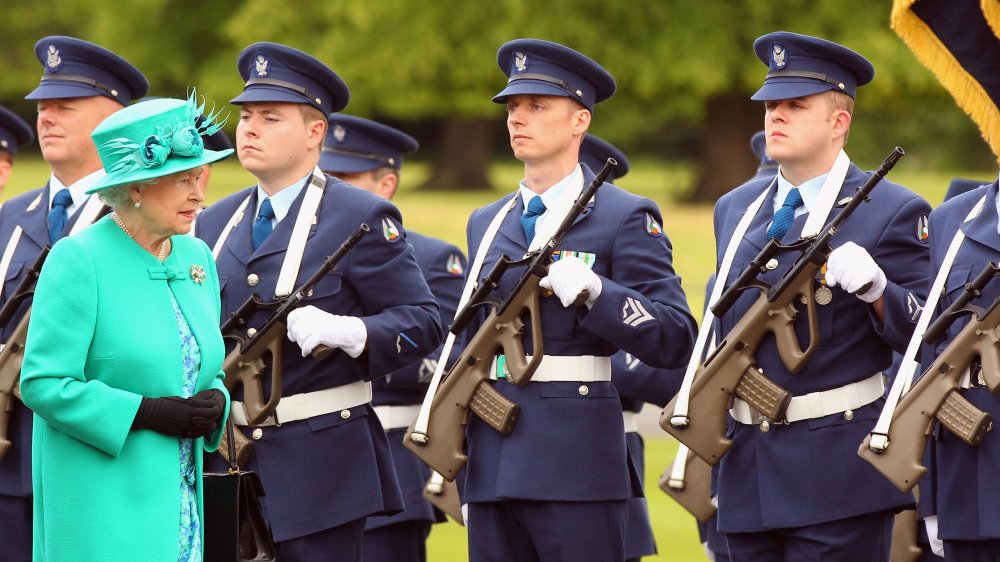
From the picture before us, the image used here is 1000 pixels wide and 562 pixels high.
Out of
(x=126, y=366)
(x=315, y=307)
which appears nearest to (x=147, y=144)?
(x=126, y=366)

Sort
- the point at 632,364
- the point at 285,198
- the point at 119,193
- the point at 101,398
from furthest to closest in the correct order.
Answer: the point at 632,364
the point at 285,198
the point at 119,193
the point at 101,398

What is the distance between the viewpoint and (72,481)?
480cm

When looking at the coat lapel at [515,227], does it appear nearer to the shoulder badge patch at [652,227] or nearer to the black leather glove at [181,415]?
the shoulder badge patch at [652,227]

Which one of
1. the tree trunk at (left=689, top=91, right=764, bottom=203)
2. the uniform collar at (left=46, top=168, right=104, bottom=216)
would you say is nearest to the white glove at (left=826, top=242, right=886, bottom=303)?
the uniform collar at (left=46, top=168, right=104, bottom=216)

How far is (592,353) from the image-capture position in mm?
6090

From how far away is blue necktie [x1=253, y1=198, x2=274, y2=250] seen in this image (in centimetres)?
638

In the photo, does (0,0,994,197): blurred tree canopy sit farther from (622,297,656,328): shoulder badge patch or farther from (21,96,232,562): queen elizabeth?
(21,96,232,562): queen elizabeth

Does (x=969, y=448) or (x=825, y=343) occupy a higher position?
(x=825, y=343)

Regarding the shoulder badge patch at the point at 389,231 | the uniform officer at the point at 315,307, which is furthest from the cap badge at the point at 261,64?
the shoulder badge patch at the point at 389,231

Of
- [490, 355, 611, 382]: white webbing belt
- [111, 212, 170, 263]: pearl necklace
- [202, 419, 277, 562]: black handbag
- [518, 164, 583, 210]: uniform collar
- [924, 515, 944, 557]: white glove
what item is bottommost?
[924, 515, 944, 557]: white glove

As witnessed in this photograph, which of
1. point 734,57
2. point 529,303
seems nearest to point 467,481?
point 529,303

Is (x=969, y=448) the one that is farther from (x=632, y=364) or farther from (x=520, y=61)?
(x=632, y=364)

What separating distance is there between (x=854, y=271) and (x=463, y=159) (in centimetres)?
3271

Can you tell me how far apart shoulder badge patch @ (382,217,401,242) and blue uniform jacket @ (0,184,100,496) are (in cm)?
140
